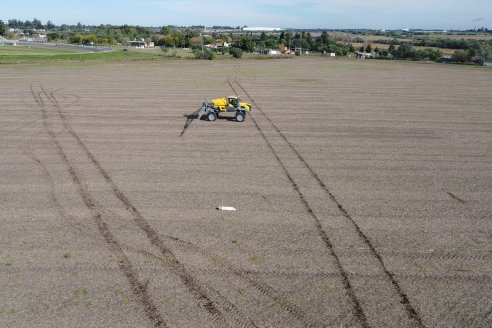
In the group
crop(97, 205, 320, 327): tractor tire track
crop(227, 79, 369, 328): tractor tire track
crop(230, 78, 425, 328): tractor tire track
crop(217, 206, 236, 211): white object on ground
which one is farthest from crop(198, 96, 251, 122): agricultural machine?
crop(97, 205, 320, 327): tractor tire track

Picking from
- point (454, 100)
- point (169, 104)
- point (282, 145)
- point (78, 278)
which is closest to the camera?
point (78, 278)

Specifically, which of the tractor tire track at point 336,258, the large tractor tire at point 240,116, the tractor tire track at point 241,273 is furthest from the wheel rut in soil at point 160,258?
the large tractor tire at point 240,116

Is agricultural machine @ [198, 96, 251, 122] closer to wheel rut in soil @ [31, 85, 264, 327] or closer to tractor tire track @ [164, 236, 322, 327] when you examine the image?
wheel rut in soil @ [31, 85, 264, 327]

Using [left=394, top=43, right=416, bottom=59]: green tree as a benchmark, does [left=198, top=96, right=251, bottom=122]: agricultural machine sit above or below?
below

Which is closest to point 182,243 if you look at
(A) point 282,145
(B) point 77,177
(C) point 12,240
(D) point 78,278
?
(D) point 78,278

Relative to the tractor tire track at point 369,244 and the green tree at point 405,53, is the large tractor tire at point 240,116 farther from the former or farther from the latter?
the green tree at point 405,53

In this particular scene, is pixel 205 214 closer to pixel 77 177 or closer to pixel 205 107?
pixel 77 177

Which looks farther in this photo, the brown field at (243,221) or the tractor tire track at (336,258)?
the brown field at (243,221)

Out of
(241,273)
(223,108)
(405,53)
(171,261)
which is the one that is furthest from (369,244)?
(405,53)
